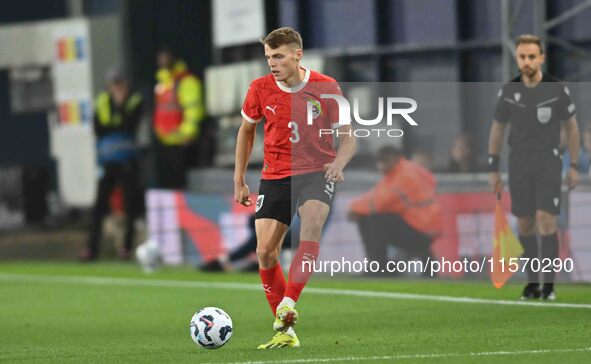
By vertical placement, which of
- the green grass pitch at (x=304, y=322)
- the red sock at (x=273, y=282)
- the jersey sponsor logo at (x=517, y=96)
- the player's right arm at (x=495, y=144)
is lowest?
the green grass pitch at (x=304, y=322)

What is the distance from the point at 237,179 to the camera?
10.6 m

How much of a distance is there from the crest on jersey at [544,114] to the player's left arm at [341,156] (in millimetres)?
3480

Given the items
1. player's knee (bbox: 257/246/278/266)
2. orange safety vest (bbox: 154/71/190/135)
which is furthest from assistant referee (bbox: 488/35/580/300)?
orange safety vest (bbox: 154/71/190/135)

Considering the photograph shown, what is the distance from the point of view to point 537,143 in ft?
44.7

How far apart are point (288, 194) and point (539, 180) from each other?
3.71 meters

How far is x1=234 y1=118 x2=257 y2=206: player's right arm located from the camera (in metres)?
10.6

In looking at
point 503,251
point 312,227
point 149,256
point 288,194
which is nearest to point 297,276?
point 312,227

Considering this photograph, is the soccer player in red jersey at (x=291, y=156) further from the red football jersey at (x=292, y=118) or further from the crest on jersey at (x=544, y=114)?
the crest on jersey at (x=544, y=114)

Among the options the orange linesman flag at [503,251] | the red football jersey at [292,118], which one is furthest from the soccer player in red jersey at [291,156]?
the orange linesman flag at [503,251]

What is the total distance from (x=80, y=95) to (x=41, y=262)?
330cm

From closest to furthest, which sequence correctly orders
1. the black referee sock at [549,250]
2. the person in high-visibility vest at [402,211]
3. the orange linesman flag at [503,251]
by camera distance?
the black referee sock at [549,250] → the orange linesman flag at [503,251] → the person in high-visibility vest at [402,211]

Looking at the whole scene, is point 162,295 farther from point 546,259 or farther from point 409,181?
point 546,259

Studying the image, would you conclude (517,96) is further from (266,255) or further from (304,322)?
(266,255)

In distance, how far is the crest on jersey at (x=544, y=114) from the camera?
13.6 m
